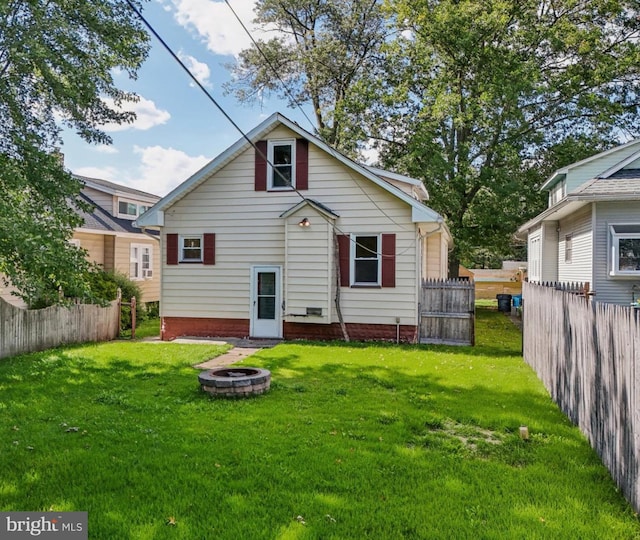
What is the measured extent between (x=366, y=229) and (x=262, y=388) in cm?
615

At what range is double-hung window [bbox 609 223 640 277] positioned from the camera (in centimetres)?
1240

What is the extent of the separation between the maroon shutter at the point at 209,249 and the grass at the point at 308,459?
531 cm

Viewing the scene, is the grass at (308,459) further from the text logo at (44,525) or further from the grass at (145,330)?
the grass at (145,330)

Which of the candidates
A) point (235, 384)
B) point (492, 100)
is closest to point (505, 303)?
point (492, 100)

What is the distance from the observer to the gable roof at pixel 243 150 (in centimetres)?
1141

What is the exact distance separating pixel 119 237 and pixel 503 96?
17.8 m

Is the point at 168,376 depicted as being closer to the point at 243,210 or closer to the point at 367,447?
the point at 367,447

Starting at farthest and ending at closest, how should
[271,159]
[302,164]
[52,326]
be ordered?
[271,159], [302,164], [52,326]

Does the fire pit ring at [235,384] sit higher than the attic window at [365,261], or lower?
lower

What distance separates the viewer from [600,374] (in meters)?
4.48

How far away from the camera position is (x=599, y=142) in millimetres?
21047

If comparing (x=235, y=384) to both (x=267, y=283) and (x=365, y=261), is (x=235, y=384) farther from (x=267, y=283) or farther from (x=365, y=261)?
(x=365, y=261)

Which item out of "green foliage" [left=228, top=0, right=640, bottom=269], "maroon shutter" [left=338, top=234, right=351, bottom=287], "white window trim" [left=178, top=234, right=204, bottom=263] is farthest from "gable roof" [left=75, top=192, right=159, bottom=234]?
"green foliage" [left=228, top=0, right=640, bottom=269]

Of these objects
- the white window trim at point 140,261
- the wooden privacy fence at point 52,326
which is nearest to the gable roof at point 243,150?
the wooden privacy fence at point 52,326
